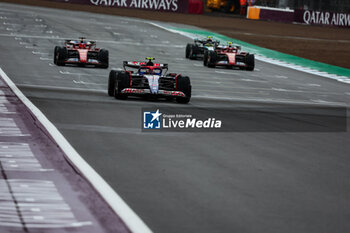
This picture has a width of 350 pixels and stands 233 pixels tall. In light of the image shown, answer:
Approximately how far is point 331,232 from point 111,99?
1163 centimetres

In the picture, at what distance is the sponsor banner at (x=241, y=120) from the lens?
14.2m

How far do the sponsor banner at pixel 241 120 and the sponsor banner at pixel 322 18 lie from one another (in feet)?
185

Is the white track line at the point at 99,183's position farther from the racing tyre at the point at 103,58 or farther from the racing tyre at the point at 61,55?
the racing tyre at the point at 103,58

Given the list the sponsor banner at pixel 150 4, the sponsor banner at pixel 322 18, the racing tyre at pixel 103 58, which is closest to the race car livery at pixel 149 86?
the racing tyre at pixel 103 58

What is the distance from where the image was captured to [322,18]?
74750mm

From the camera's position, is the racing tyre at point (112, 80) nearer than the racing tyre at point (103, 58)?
Yes

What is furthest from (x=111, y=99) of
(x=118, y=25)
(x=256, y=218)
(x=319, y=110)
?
(x=118, y=25)

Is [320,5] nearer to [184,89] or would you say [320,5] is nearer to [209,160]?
[184,89]

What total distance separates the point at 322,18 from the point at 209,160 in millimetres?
66330

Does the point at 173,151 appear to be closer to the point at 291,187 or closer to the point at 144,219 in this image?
the point at 291,187

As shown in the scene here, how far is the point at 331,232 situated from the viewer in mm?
7270

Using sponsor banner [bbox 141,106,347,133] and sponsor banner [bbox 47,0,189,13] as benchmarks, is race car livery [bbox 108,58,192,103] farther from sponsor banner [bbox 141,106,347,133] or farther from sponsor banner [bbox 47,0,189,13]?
sponsor banner [bbox 47,0,189,13]

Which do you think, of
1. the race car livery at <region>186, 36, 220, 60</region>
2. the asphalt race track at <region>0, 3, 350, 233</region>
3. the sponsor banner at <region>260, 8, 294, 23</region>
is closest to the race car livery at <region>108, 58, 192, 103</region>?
the asphalt race track at <region>0, 3, 350, 233</region>

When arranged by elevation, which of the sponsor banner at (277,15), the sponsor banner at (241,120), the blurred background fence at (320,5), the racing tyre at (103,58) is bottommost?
the sponsor banner at (277,15)
